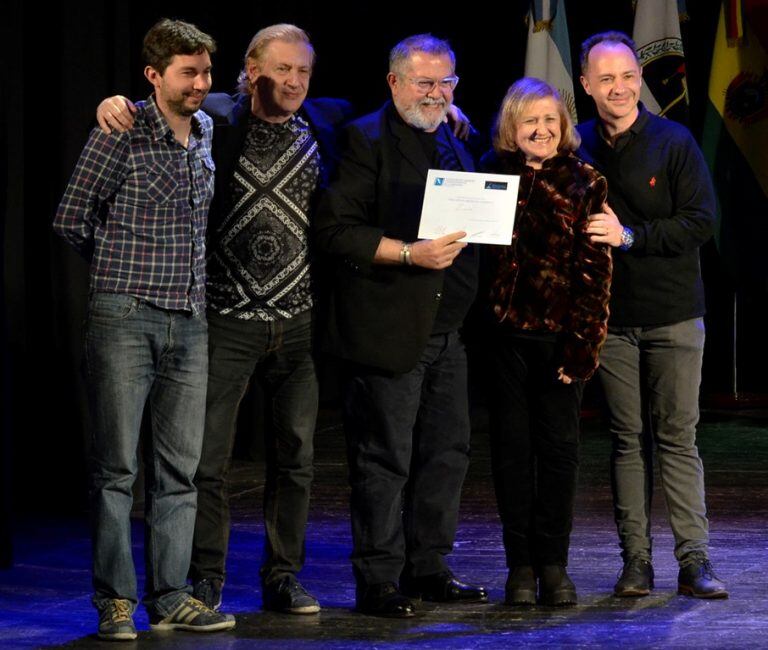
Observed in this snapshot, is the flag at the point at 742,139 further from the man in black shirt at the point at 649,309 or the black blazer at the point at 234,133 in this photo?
the black blazer at the point at 234,133

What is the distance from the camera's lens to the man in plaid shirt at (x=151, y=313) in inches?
142

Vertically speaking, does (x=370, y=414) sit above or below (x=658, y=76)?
below

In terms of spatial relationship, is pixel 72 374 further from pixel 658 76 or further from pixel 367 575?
pixel 658 76

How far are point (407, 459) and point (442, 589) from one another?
40 cm

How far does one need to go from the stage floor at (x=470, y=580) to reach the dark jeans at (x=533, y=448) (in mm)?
200

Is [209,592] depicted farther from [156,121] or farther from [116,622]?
→ [156,121]

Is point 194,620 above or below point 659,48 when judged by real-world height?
below

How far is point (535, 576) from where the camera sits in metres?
4.04

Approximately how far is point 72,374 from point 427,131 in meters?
2.36

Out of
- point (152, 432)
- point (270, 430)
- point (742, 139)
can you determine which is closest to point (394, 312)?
point (270, 430)

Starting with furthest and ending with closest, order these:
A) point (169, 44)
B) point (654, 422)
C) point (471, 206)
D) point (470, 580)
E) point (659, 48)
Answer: point (659, 48)
point (470, 580)
point (654, 422)
point (471, 206)
point (169, 44)

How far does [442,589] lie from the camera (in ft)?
13.2

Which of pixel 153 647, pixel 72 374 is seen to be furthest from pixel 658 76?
pixel 153 647

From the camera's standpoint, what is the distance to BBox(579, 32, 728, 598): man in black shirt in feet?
13.4
